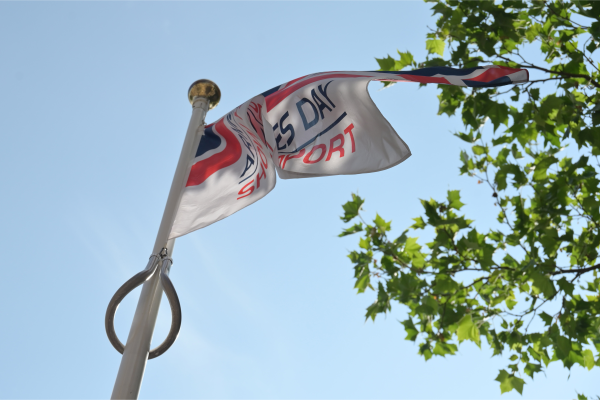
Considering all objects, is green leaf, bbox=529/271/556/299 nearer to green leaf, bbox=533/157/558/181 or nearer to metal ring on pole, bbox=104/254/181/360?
green leaf, bbox=533/157/558/181

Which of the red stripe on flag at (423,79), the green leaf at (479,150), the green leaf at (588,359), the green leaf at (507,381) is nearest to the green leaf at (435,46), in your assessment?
the green leaf at (479,150)

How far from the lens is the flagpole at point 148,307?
6.07 ft

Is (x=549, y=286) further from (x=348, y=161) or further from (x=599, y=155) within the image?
(x=348, y=161)

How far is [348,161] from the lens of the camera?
10.3ft

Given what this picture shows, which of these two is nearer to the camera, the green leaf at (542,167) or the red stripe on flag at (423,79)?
the red stripe on flag at (423,79)

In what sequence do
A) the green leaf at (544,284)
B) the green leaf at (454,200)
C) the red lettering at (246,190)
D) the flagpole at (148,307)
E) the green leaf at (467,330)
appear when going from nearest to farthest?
the flagpole at (148,307)
the red lettering at (246,190)
the green leaf at (544,284)
the green leaf at (467,330)
the green leaf at (454,200)

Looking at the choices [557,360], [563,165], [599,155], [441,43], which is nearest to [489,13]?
[441,43]

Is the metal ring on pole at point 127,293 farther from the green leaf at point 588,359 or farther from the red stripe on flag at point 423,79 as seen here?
the green leaf at point 588,359

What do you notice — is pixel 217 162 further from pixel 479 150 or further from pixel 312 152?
pixel 479 150

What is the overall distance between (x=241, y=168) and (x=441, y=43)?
3.33 m

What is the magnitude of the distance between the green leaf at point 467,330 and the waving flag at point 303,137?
253cm

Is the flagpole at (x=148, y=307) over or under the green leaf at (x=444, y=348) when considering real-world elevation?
under

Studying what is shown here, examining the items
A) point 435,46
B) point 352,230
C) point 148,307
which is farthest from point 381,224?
point 148,307

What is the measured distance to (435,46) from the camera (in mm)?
5227
